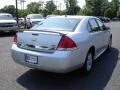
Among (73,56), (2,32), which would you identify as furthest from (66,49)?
(2,32)

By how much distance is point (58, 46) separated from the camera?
5531mm

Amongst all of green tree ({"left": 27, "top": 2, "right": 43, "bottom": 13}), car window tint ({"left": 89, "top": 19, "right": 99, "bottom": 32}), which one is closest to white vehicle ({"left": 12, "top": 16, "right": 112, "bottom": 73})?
car window tint ({"left": 89, "top": 19, "right": 99, "bottom": 32})

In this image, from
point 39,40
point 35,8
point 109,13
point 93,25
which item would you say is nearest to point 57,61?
point 39,40

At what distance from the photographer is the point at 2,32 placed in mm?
17719

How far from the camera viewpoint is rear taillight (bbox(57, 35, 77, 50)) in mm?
5525

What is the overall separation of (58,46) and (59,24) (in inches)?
48.0

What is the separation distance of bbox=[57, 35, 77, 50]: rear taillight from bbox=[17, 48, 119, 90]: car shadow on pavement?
816mm

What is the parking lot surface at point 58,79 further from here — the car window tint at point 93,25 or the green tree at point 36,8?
the green tree at point 36,8

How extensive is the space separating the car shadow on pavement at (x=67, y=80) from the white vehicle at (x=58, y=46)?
32cm

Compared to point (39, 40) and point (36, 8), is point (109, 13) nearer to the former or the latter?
point (36, 8)

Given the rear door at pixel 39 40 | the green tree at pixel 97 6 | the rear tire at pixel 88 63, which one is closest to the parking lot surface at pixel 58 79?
the rear tire at pixel 88 63

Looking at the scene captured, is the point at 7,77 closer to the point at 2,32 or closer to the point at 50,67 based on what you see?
the point at 50,67

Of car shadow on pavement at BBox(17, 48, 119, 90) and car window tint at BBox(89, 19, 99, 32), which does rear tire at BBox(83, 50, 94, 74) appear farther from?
car window tint at BBox(89, 19, 99, 32)

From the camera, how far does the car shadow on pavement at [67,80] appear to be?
18.1ft
